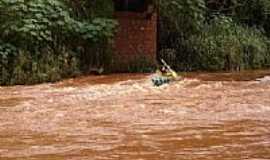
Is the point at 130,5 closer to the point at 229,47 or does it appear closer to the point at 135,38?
the point at 135,38

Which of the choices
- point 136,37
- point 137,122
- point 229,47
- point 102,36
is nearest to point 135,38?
point 136,37

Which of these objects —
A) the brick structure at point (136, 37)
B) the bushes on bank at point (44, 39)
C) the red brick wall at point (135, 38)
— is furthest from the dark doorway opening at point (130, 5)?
the bushes on bank at point (44, 39)

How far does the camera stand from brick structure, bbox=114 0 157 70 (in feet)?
68.6

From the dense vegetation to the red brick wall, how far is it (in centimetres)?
70

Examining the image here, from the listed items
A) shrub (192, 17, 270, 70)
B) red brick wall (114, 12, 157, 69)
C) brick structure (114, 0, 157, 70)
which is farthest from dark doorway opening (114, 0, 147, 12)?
shrub (192, 17, 270, 70)

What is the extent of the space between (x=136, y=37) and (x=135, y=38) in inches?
2.2

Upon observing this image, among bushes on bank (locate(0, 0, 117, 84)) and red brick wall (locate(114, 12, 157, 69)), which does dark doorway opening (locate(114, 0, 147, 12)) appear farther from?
bushes on bank (locate(0, 0, 117, 84))

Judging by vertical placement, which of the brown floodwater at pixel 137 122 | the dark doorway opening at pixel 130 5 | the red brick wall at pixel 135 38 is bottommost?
the brown floodwater at pixel 137 122

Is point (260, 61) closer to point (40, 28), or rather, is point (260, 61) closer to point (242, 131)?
point (40, 28)

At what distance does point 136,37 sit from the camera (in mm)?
21328

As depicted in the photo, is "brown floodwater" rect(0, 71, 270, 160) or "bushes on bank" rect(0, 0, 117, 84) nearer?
"brown floodwater" rect(0, 71, 270, 160)

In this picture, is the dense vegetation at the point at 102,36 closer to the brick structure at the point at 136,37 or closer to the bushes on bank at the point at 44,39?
the bushes on bank at the point at 44,39

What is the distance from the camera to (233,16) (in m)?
26.1

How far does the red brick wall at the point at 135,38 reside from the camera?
20.9 m
